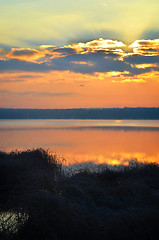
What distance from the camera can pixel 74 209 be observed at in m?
7.17

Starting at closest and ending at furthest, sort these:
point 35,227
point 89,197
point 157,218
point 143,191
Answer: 1. point 35,227
2. point 157,218
3. point 89,197
4. point 143,191

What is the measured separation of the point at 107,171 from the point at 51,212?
5015mm

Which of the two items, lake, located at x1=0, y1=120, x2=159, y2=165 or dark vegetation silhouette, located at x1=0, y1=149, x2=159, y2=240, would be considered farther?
lake, located at x1=0, y1=120, x2=159, y2=165

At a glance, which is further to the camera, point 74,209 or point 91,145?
point 91,145

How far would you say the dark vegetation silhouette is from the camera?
21.4ft

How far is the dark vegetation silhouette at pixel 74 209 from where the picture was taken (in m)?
6.53

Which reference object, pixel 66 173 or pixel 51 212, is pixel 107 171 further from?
pixel 51 212

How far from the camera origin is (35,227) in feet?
21.7

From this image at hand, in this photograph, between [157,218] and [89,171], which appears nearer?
[157,218]

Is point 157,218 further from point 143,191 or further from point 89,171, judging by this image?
point 89,171

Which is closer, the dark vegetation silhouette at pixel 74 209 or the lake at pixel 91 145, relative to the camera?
the dark vegetation silhouette at pixel 74 209

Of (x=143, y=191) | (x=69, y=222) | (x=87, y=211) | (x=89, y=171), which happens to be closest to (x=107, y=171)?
(x=89, y=171)

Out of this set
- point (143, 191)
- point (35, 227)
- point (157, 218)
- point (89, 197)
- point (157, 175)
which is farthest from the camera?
point (157, 175)

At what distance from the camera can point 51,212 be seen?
690 centimetres
